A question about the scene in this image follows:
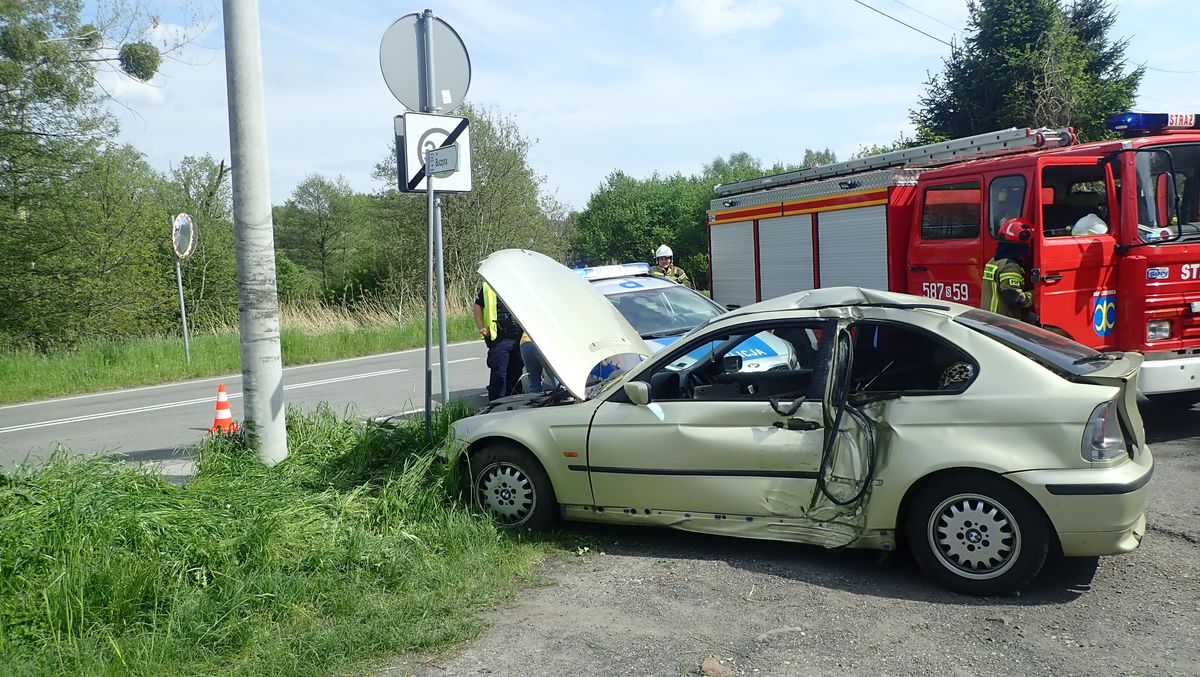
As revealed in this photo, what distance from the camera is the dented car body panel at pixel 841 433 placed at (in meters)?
4.29

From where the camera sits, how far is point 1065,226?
7562 mm

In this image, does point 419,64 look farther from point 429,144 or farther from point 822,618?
point 822,618

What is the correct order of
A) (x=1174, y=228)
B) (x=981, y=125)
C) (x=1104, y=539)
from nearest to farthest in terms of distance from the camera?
(x=1104, y=539) < (x=1174, y=228) < (x=981, y=125)

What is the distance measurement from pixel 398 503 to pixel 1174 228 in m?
6.42

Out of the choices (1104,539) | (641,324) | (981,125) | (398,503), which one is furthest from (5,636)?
(981,125)

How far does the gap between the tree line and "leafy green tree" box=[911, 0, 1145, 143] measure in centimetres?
4

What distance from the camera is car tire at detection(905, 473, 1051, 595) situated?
14.1 ft

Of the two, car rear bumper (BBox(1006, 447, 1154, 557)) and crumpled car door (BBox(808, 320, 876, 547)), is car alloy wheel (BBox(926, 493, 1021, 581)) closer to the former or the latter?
car rear bumper (BBox(1006, 447, 1154, 557))

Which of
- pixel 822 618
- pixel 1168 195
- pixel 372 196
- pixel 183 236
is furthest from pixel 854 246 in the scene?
pixel 372 196

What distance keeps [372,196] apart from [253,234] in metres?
27.7

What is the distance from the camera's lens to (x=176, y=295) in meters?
27.6

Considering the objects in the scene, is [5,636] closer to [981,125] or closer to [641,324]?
[641,324]

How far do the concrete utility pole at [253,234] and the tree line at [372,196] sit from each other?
10.0 m

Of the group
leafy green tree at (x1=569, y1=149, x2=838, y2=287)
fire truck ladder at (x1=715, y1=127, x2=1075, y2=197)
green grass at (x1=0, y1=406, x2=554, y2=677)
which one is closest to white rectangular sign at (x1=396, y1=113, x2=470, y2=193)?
green grass at (x1=0, y1=406, x2=554, y2=677)
